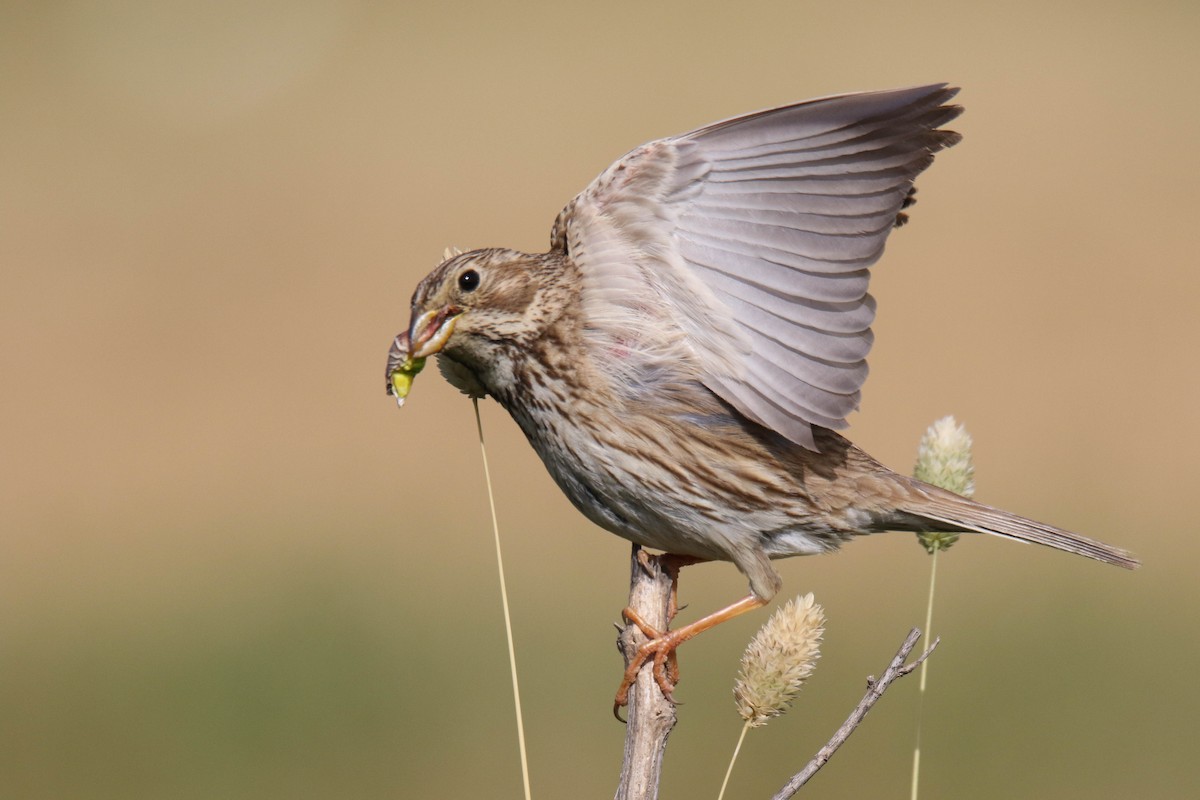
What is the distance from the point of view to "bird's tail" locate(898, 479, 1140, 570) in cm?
407

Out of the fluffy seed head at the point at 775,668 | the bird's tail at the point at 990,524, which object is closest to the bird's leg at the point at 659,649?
the fluffy seed head at the point at 775,668

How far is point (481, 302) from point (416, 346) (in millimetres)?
230

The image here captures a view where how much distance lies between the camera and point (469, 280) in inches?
151

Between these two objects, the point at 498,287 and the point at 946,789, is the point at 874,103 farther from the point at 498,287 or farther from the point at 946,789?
the point at 946,789

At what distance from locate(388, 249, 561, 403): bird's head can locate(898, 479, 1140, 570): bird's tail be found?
4.02 ft

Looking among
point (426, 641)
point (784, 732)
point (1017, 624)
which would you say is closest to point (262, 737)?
point (426, 641)

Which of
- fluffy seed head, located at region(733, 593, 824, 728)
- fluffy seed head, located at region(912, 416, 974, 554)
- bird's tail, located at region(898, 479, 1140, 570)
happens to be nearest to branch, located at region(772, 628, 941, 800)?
fluffy seed head, located at region(733, 593, 824, 728)

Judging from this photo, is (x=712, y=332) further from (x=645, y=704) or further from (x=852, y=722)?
(x=852, y=722)

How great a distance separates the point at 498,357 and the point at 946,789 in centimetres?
472

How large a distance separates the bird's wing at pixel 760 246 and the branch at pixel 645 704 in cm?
49

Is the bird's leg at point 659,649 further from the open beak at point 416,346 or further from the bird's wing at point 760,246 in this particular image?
the open beak at point 416,346

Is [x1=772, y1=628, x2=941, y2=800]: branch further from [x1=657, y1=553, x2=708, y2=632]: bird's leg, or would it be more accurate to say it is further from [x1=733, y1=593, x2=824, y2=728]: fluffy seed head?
[x1=657, y1=553, x2=708, y2=632]: bird's leg

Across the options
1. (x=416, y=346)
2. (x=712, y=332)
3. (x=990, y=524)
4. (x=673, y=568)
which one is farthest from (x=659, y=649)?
(x=990, y=524)

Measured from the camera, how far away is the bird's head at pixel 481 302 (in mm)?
3826
